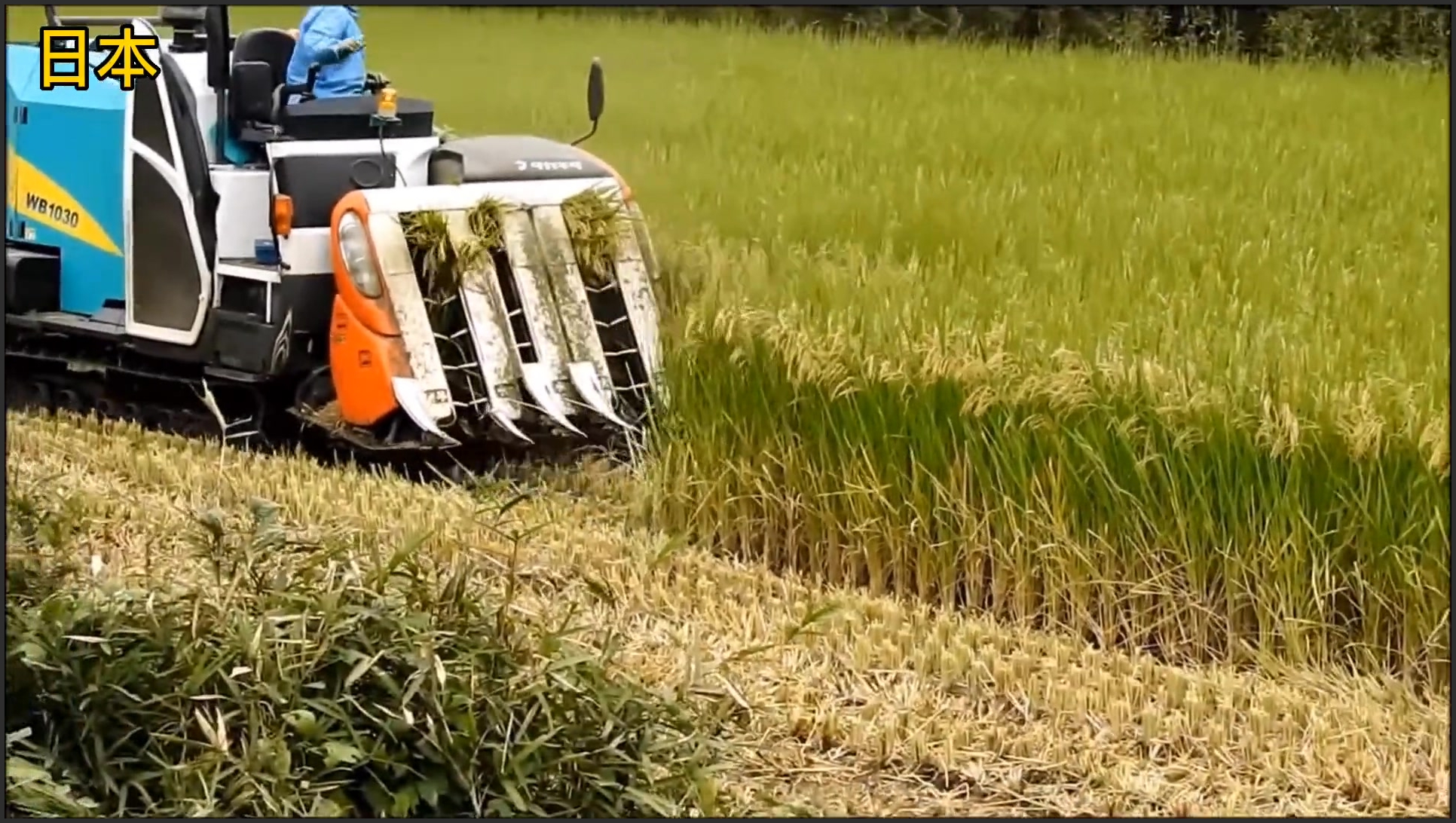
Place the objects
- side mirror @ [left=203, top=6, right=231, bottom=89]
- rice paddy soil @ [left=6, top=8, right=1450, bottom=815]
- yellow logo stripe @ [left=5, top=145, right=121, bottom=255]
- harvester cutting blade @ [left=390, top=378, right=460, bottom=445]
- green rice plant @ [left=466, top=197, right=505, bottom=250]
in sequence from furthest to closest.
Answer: yellow logo stripe @ [left=5, top=145, right=121, bottom=255]
side mirror @ [left=203, top=6, right=231, bottom=89]
green rice plant @ [left=466, top=197, right=505, bottom=250]
harvester cutting blade @ [left=390, top=378, right=460, bottom=445]
rice paddy soil @ [left=6, top=8, right=1450, bottom=815]

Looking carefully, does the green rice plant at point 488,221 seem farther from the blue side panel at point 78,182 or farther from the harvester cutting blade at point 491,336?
the blue side panel at point 78,182

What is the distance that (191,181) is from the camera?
626 cm

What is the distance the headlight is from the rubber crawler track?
542mm

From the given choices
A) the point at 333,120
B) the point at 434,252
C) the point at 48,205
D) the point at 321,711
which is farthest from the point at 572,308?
the point at 321,711

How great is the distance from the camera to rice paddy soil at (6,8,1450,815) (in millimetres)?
3887

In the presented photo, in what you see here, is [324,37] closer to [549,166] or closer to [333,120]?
[333,120]

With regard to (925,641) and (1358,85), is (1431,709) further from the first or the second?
(1358,85)

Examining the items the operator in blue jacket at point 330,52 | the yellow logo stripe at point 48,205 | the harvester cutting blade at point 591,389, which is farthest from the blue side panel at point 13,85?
the harvester cutting blade at point 591,389

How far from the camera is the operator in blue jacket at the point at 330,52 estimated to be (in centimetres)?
633

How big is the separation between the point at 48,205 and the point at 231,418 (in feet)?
3.66

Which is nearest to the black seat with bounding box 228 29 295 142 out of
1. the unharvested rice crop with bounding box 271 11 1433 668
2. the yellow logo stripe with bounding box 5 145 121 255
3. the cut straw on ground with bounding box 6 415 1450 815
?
the yellow logo stripe with bounding box 5 145 121 255

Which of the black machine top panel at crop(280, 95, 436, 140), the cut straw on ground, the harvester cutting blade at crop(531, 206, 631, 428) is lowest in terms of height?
the cut straw on ground

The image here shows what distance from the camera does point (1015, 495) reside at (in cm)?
479

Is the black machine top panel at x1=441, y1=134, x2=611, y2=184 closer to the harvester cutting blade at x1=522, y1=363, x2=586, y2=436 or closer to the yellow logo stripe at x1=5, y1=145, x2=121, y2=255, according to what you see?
the harvester cutting blade at x1=522, y1=363, x2=586, y2=436
